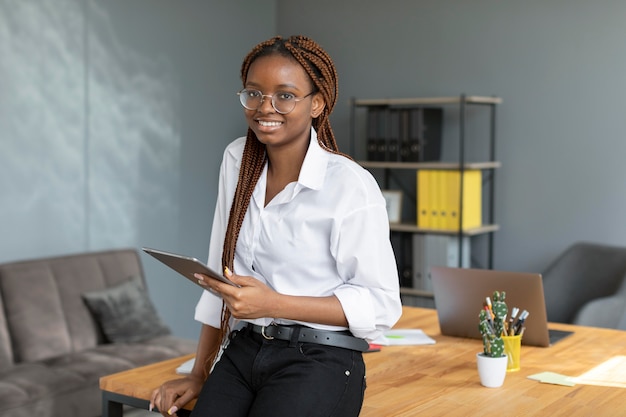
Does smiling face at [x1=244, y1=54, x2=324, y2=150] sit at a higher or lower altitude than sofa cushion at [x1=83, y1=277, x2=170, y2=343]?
higher

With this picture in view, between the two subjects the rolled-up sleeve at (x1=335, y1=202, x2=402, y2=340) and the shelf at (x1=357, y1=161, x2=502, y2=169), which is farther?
the shelf at (x1=357, y1=161, x2=502, y2=169)

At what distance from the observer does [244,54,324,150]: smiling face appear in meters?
1.82

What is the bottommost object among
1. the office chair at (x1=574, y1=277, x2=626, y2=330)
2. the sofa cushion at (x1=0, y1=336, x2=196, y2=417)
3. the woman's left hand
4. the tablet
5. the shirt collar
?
the sofa cushion at (x1=0, y1=336, x2=196, y2=417)

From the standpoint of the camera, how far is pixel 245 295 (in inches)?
66.6

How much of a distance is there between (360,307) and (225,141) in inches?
154

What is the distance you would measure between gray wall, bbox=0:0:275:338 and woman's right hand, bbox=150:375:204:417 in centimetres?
254

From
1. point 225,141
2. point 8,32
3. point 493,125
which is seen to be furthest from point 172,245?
point 493,125

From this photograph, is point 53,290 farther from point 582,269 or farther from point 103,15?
point 582,269

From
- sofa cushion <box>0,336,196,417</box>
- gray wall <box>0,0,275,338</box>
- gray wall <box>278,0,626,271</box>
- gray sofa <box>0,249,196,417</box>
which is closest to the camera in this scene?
sofa cushion <box>0,336,196,417</box>

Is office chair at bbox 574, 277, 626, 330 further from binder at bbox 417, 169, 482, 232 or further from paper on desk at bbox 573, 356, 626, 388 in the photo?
paper on desk at bbox 573, 356, 626, 388

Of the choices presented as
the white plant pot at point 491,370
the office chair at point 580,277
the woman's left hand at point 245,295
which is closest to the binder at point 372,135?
the office chair at point 580,277

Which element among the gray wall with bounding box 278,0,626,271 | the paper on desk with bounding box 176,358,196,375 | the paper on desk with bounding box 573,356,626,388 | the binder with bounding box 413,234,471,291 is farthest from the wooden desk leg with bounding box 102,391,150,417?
the gray wall with bounding box 278,0,626,271

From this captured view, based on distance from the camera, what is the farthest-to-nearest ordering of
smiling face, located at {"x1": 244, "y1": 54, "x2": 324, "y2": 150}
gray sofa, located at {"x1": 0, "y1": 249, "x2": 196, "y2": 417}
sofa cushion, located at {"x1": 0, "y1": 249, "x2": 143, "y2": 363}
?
1. sofa cushion, located at {"x1": 0, "y1": 249, "x2": 143, "y2": 363}
2. gray sofa, located at {"x1": 0, "y1": 249, "x2": 196, "y2": 417}
3. smiling face, located at {"x1": 244, "y1": 54, "x2": 324, "y2": 150}

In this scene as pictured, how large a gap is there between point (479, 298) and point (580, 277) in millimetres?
1941
